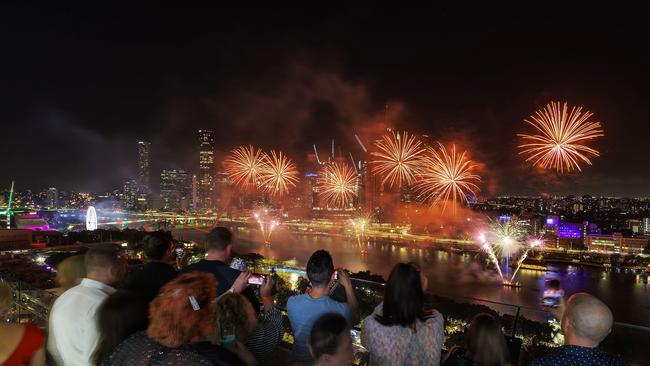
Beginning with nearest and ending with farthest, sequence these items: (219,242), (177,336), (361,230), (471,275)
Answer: (177,336) < (219,242) < (471,275) < (361,230)

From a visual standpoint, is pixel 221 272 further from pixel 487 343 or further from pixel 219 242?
pixel 487 343

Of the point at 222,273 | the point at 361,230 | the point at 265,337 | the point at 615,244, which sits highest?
the point at 222,273

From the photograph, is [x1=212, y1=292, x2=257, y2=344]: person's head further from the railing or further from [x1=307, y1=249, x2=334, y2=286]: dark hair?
the railing

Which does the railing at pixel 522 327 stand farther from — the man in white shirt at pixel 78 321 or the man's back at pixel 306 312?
the man in white shirt at pixel 78 321

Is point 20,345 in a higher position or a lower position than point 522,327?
higher

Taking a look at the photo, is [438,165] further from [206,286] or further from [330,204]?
[330,204]

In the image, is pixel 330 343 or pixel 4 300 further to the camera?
pixel 4 300

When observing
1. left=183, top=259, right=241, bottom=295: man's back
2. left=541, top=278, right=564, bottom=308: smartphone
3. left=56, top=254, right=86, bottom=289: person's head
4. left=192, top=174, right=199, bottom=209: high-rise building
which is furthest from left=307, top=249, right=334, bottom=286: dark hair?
left=192, top=174, right=199, bottom=209: high-rise building

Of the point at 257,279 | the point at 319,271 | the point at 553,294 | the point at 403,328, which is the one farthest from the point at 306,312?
the point at 553,294
